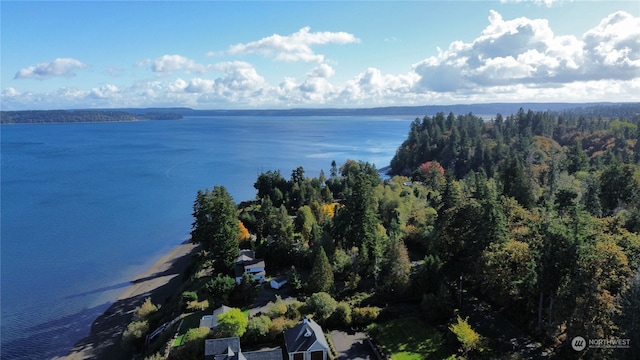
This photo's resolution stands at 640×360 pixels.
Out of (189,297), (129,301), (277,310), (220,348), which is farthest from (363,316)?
(129,301)

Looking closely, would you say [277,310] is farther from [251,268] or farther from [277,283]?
[251,268]

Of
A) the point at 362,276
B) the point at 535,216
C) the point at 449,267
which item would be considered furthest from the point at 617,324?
the point at 362,276

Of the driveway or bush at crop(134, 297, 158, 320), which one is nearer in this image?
the driveway

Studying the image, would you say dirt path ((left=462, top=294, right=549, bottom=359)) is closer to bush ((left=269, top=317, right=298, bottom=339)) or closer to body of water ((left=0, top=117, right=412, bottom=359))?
bush ((left=269, top=317, right=298, bottom=339))

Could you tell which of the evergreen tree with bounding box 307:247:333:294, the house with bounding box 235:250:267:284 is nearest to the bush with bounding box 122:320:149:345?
the house with bounding box 235:250:267:284

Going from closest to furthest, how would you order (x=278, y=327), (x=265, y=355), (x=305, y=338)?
(x=265, y=355) → (x=305, y=338) → (x=278, y=327)

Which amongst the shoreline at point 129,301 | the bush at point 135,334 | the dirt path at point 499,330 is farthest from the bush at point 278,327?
the shoreline at point 129,301
